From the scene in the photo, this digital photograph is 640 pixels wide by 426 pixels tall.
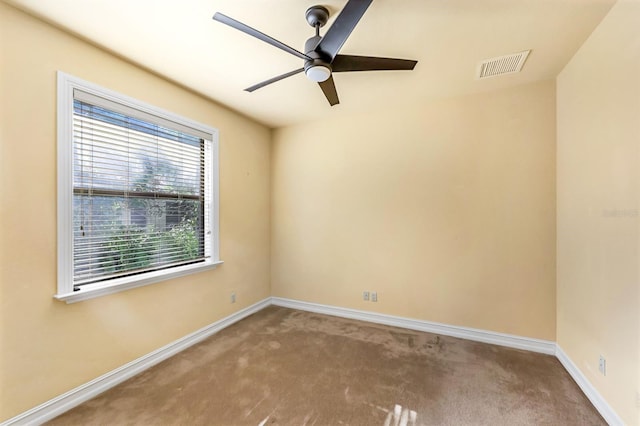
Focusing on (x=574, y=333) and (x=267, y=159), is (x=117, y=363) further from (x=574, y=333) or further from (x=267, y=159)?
(x=574, y=333)

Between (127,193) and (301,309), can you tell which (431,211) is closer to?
(301,309)

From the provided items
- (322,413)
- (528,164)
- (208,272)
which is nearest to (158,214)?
(208,272)

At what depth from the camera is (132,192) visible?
2.21 m

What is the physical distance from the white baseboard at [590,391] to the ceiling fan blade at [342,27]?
9.16ft

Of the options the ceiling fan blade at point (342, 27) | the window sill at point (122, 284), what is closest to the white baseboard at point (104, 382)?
the window sill at point (122, 284)

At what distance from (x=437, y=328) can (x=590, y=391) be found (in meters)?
1.21

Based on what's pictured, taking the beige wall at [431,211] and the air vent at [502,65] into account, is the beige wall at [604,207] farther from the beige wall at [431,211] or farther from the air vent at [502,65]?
the air vent at [502,65]

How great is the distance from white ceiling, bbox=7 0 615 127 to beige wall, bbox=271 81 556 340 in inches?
17.8

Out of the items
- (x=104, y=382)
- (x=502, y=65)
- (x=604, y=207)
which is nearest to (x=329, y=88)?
(x=502, y=65)

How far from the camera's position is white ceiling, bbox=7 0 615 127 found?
5.17 feet

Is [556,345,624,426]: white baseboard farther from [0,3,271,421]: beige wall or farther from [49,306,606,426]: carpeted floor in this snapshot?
[0,3,271,421]: beige wall

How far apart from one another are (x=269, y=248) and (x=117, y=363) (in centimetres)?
213

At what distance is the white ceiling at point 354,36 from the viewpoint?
158 cm

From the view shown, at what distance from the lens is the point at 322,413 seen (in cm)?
173
